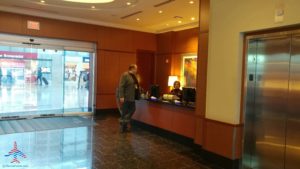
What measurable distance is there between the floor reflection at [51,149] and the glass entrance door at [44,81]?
Answer: 2.40 metres

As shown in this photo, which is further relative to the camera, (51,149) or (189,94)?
(189,94)

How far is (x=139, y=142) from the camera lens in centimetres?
560

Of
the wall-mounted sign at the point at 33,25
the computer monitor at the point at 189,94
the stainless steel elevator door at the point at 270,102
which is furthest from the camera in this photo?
the wall-mounted sign at the point at 33,25

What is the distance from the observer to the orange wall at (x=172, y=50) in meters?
8.89

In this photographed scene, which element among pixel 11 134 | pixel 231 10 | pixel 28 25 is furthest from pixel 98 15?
pixel 231 10

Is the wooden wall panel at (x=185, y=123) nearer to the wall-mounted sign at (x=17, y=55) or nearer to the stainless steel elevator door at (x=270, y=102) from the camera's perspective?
the stainless steel elevator door at (x=270, y=102)

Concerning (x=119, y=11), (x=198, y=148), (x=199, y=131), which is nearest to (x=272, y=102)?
(x=199, y=131)

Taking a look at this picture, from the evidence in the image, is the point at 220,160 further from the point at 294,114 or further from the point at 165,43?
the point at 165,43

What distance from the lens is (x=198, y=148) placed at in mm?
4945

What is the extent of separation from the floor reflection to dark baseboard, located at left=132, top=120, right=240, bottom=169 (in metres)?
1.63

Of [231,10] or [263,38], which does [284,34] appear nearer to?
[263,38]

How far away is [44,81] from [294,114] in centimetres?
761

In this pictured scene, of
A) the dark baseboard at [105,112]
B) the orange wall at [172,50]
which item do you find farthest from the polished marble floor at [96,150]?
the orange wall at [172,50]

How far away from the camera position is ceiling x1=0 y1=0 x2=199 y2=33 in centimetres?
675
